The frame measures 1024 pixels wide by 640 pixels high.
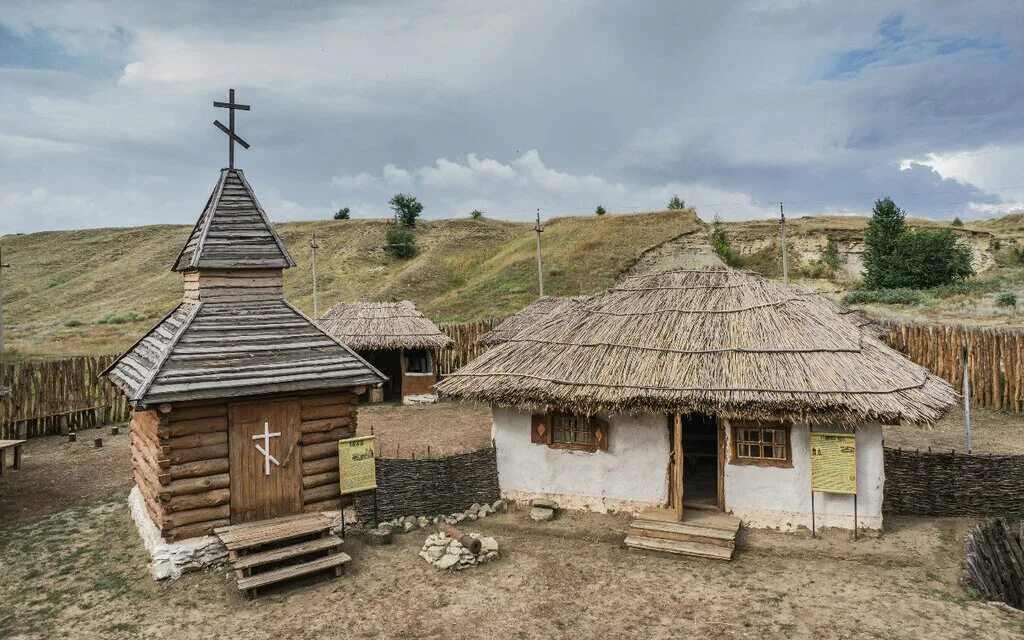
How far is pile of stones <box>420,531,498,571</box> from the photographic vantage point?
33.5ft

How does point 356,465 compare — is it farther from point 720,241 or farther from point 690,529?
point 720,241

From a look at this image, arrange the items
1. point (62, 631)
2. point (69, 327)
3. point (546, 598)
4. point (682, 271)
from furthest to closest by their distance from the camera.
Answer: point (69, 327)
point (682, 271)
point (546, 598)
point (62, 631)

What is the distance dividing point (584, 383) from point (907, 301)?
89.6 ft

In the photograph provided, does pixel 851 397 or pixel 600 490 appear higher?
pixel 851 397

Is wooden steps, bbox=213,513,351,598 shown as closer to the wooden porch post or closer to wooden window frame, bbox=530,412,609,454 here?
wooden window frame, bbox=530,412,609,454

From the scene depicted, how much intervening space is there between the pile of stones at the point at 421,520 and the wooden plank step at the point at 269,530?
1.07 meters

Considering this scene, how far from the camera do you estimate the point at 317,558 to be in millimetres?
10234

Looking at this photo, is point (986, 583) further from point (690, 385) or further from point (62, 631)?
point (62, 631)

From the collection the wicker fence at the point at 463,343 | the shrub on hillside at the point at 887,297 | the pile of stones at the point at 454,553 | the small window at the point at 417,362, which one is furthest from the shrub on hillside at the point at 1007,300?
the pile of stones at the point at 454,553

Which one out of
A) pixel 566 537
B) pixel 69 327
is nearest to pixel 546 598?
pixel 566 537

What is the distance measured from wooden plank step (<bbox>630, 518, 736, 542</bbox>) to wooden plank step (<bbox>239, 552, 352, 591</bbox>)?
4.93m

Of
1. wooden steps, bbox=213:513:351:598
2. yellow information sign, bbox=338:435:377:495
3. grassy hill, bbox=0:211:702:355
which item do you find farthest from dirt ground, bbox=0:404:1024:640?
grassy hill, bbox=0:211:702:355

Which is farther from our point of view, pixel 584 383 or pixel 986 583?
pixel 584 383

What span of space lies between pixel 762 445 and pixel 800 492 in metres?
0.97
